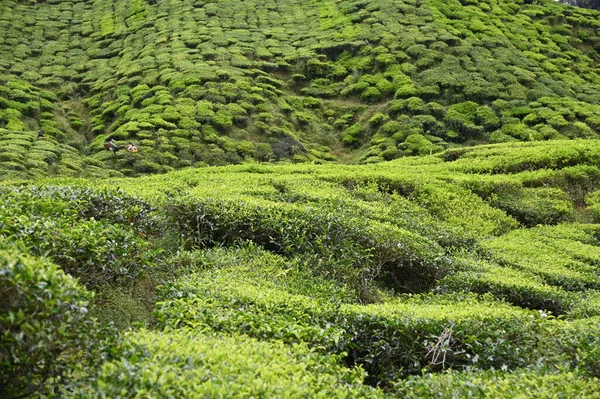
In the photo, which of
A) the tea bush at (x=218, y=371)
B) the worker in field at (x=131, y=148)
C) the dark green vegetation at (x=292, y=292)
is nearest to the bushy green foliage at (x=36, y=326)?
the dark green vegetation at (x=292, y=292)

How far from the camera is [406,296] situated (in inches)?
418

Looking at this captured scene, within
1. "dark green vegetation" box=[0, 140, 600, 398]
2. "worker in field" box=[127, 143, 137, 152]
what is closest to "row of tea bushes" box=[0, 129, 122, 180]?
"worker in field" box=[127, 143, 137, 152]

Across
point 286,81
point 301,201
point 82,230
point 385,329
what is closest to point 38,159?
point 301,201

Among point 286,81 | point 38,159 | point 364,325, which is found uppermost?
point 364,325

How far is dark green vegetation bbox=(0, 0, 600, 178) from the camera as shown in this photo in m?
24.6

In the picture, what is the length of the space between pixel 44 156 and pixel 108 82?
36.1 feet

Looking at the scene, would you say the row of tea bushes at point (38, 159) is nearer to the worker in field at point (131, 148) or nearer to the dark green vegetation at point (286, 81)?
the dark green vegetation at point (286, 81)

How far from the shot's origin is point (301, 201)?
13.4 metres

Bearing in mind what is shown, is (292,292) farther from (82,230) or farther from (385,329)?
(82,230)

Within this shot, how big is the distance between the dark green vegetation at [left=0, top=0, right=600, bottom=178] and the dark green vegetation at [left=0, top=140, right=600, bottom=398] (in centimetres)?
923

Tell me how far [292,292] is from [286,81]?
2386cm

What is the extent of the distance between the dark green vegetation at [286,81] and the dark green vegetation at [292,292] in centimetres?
923

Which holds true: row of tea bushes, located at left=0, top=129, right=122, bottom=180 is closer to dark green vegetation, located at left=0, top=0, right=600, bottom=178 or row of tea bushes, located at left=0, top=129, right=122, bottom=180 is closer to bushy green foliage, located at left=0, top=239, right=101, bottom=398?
dark green vegetation, located at left=0, top=0, right=600, bottom=178

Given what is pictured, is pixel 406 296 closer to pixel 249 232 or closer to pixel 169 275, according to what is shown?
pixel 249 232
